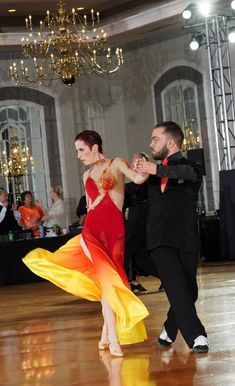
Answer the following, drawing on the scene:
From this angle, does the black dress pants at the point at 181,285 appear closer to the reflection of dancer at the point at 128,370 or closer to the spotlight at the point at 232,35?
the reflection of dancer at the point at 128,370

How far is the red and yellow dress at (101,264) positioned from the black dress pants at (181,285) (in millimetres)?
249

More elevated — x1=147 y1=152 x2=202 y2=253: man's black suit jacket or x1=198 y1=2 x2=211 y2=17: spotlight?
x1=198 y1=2 x2=211 y2=17: spotlight

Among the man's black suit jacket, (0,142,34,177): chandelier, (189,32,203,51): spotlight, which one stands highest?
(189,32,203,51): spotlight

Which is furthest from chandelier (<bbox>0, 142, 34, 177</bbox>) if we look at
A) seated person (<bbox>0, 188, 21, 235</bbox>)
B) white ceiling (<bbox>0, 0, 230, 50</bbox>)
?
seated person (<bbox>0, 188, 21, 235</bbox>)

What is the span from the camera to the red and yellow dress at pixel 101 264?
6.62 meters

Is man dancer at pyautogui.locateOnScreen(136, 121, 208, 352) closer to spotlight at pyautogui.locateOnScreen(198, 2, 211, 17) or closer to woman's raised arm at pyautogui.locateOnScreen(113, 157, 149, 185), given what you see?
woman's raised arm at pyautogui.locateOnScreen(113, 157, 149, 185)

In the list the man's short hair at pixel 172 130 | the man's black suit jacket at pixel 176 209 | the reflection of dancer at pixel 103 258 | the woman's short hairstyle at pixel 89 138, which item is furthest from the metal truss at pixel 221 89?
the man's black suit jacket at pixel 176 209

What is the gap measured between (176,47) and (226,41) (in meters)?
2.32

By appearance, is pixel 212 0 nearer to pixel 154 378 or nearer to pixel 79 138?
pixel 79 138

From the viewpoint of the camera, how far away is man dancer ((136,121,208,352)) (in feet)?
20.8

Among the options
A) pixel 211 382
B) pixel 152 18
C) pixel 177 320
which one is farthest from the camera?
pixel 152 18

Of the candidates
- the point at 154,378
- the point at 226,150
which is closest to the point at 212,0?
the point at 226,150

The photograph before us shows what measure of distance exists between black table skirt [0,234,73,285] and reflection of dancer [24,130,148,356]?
762cm

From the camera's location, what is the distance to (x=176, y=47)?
18562 millimetres
